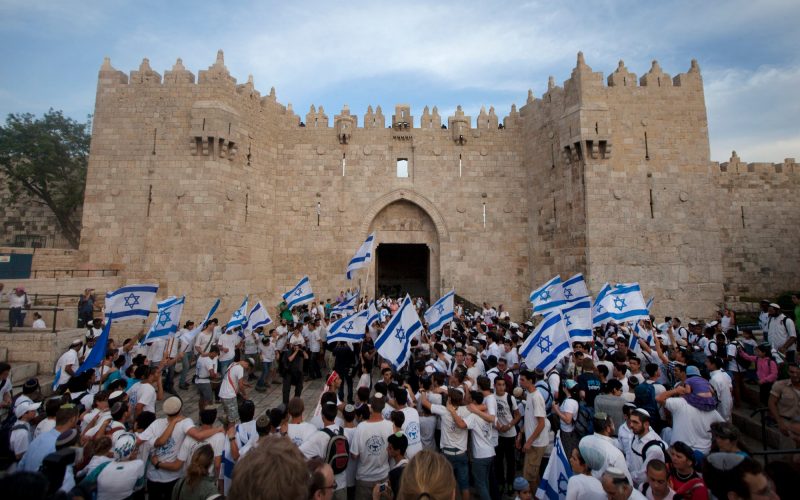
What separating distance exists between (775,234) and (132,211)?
2786 centimetres

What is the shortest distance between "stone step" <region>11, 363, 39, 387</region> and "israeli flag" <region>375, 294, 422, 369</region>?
809 cm

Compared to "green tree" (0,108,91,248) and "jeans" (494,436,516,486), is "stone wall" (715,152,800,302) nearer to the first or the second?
"jeans" (494,436,516,486)

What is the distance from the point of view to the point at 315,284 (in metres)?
18.0

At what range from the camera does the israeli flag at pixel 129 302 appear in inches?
286

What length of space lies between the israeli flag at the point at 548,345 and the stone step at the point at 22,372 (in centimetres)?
1032

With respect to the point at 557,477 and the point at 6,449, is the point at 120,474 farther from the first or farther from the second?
the point at 557,477

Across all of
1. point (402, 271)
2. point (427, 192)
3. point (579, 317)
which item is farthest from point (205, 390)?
point (402, 271)

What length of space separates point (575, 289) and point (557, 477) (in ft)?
17.7

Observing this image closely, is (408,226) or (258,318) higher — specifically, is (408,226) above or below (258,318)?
above

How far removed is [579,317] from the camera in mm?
7539

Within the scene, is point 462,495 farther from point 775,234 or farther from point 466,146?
point 775,234

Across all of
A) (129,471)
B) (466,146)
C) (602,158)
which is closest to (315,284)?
(466,146)

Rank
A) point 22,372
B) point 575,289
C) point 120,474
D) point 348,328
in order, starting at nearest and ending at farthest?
point 120,474
point 348,328
point 575,289
point 22,372

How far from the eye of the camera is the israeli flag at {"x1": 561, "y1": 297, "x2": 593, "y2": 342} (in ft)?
23.8
